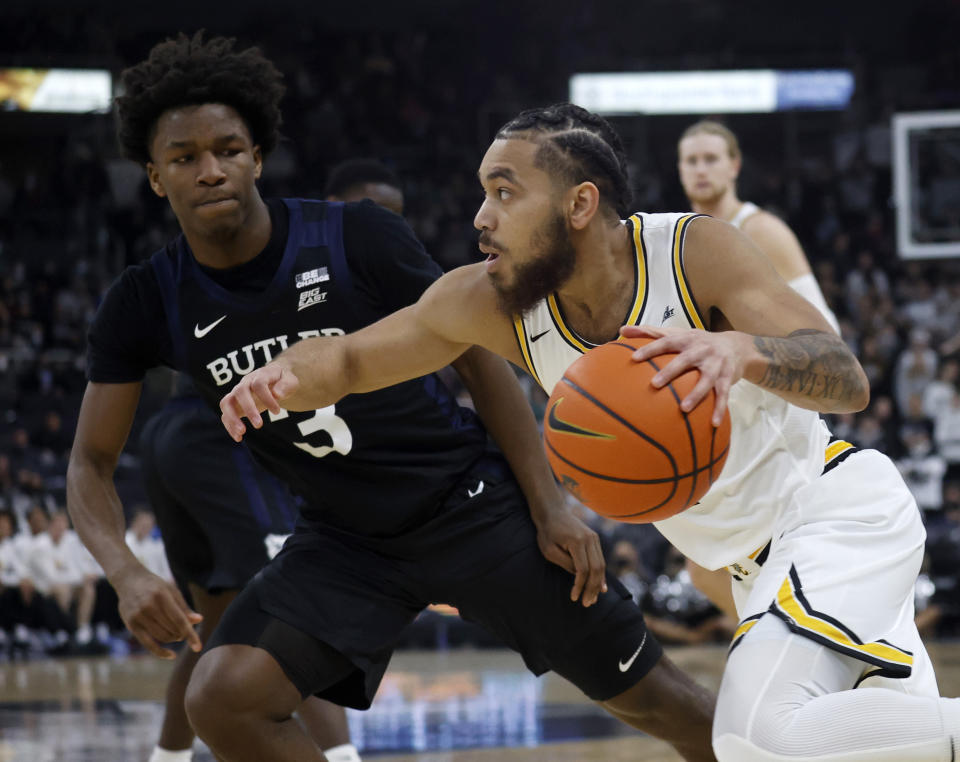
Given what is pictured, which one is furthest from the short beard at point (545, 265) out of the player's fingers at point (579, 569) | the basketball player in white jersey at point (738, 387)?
the player's fingers at point (579, 569)

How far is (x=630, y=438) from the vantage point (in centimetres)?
241

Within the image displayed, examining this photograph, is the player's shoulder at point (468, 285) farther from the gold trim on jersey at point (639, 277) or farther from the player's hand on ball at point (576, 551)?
the player's hand on ball at point (576, 551)

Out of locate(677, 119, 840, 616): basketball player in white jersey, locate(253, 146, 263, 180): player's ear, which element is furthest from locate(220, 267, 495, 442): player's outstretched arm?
locate(677, 119, 840, 616): basketball player in white jersey

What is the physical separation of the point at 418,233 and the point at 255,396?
14105mm

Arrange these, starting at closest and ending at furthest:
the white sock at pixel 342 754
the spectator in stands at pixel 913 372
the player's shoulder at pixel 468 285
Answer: the player's shoulder at pixel 468 285, the white sock at pixel 342 754, the spectator in stands at pixel 913 372

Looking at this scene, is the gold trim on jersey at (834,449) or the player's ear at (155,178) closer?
the gold trim on jersey at (834,449)

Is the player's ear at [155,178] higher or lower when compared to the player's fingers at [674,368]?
higher

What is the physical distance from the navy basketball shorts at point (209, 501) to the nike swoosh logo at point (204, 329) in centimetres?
106

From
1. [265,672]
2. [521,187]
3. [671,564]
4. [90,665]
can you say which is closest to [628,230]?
[521,187]

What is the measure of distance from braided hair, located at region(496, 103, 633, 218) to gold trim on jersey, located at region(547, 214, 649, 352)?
99 millimetres

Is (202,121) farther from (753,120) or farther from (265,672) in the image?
(753,120)

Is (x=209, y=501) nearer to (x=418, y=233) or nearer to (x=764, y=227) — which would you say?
(x=764, y=227)

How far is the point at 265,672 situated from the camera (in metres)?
2.96

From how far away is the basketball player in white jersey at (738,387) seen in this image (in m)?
2.41
